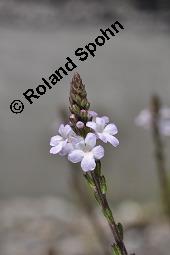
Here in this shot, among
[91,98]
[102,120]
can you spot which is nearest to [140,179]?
[91,98]

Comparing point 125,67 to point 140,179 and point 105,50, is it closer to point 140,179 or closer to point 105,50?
point 105,50

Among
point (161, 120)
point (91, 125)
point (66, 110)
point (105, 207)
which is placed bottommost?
point (105, 207)

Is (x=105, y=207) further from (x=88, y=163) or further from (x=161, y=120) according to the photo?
(x=161, y=120)

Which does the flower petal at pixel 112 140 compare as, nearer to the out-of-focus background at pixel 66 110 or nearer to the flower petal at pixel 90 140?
the flower petal at pixel 90 140

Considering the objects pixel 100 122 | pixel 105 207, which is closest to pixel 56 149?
pixel 100 122

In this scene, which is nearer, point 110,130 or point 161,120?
point 110,130

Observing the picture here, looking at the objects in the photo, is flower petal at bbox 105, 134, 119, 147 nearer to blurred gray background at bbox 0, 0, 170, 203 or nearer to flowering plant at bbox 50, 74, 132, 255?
flowering plant at bbox 50, 74, 132, 255

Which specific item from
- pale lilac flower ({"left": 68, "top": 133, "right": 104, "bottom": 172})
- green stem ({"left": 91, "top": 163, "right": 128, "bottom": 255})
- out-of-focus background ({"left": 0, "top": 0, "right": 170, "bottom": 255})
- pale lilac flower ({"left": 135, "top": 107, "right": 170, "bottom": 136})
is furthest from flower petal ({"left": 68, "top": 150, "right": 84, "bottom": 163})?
out-of-focus background ({"left": 0, "top": 0, "right": 170, "bottom": 255})
